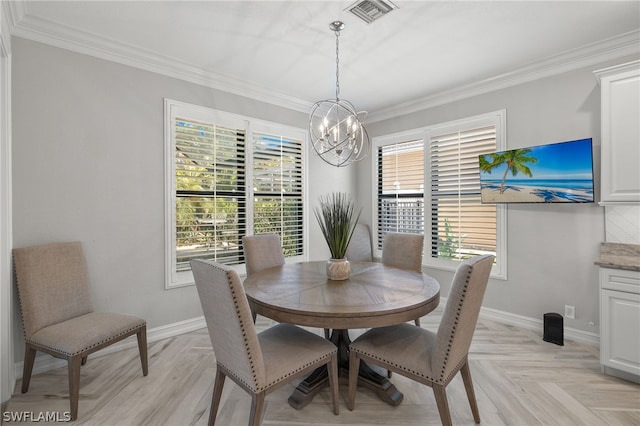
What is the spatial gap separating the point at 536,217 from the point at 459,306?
2297 mm

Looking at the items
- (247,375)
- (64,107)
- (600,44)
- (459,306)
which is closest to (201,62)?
(64,107)

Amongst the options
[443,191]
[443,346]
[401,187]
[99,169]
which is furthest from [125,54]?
[443,191]

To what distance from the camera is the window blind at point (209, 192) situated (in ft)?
10.8

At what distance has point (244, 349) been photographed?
1.59 metres

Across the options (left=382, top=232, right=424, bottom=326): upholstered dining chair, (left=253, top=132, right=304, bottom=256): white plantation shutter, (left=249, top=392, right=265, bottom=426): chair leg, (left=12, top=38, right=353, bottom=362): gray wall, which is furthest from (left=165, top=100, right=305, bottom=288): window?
(left=249, top=392, right=265, bottom=426): chair leg

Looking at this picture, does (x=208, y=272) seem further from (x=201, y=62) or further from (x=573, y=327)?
(x=573, y=327)

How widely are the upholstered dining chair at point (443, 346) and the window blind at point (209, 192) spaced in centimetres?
209

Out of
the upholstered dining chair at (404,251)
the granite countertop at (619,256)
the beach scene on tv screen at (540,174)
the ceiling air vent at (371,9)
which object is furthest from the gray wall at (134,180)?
→ the ceiling air vent at (371,9)

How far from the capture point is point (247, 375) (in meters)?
1.63

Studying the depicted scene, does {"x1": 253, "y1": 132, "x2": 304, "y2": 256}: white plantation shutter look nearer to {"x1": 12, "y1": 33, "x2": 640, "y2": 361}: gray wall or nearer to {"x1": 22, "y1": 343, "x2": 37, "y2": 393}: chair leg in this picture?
{"x1": 12, "y1": 33, "x2": 640, "y2": 361}: gray wall

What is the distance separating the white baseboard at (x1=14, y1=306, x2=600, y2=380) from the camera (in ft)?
8.19

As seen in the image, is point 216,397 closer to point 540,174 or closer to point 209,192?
point 209,192

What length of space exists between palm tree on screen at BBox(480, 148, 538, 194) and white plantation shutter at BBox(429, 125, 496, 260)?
241mm

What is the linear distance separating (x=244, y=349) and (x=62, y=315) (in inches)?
67.8
